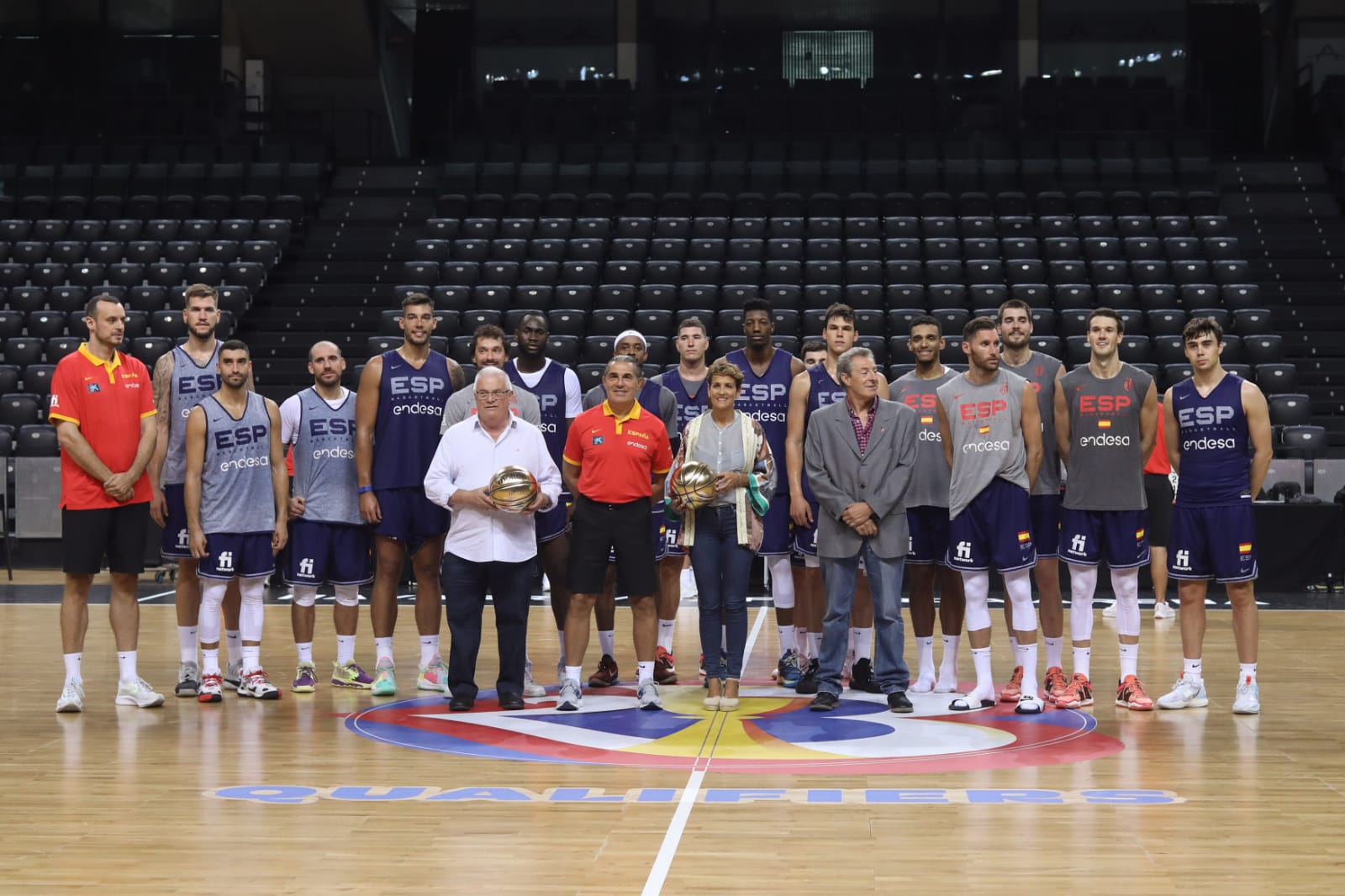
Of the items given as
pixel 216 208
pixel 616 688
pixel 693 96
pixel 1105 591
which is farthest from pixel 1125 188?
pixel 616 688

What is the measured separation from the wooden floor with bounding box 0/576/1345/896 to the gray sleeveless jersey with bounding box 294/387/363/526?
99 cm

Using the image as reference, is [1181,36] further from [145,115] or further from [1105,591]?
[145,115]

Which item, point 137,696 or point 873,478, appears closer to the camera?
point 873,478

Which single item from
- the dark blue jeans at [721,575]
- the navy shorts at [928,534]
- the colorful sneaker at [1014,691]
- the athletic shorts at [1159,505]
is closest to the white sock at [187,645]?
the dark blue jeans at [721,575]

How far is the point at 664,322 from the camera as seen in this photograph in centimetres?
1549

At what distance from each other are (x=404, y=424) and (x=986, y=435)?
9.95 feet

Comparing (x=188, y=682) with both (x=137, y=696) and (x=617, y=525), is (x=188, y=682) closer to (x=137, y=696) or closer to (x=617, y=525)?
(x=137, y=696)

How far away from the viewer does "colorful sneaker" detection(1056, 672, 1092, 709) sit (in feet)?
23.3

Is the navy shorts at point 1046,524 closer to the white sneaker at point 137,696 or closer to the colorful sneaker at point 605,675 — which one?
the colorful sneaker at point 605,675

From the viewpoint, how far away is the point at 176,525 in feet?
24.8

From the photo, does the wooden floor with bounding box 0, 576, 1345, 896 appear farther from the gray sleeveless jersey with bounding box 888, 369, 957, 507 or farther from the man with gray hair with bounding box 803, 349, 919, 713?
the gray sleeveless jersey with bounding box 888, 369, 957, 507

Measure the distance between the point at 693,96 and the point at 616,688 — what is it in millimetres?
15062

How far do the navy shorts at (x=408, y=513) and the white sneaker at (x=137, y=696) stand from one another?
1.40 meters

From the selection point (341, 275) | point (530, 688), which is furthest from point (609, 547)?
point (341, 275)
